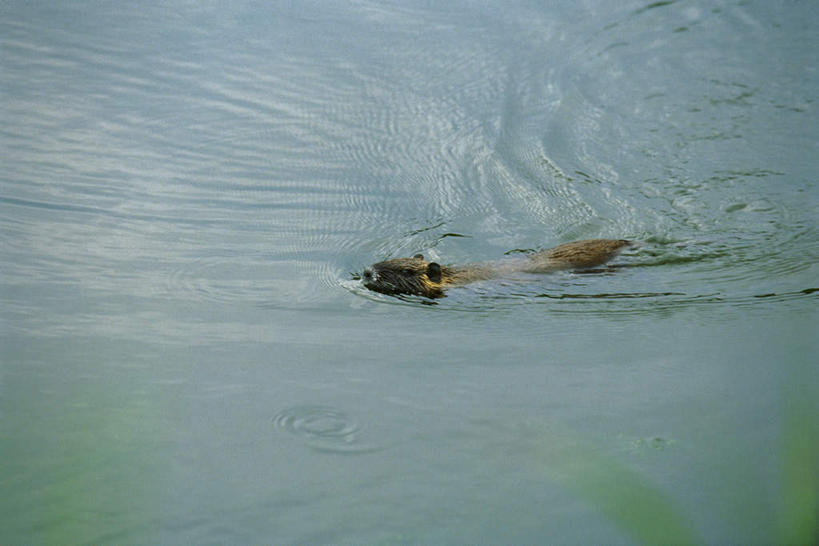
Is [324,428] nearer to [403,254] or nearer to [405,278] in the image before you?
[405,278]

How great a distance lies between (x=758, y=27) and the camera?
24.7ft

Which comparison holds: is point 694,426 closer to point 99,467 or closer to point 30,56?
point 99,467

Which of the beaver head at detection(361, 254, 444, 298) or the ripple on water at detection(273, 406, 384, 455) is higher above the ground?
the beaver head at detection(361, 254, 444, 298)

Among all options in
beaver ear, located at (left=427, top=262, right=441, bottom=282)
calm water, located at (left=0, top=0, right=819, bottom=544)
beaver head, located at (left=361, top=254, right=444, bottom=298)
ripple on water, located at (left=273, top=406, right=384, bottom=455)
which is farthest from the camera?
beaver ear, located at (left=427, top=262, right=441, bottom=282)

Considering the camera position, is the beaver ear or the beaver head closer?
the beaver head

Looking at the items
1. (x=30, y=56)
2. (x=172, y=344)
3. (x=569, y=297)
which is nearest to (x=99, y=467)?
(x=172, y=344)

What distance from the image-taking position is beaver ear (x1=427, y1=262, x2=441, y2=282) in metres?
4.56

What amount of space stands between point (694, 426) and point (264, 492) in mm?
1203

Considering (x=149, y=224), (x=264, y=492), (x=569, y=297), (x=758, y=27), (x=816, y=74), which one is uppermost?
(x=758, y=27)

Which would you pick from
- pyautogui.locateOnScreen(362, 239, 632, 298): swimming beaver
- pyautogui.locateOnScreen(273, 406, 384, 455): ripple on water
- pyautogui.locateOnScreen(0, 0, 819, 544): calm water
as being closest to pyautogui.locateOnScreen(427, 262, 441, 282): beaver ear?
pyautogui.locateOnScreen(362, 239, 632, 298): swimming beaver

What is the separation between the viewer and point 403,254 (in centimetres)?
514

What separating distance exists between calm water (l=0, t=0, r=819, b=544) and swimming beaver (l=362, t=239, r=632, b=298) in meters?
0.13

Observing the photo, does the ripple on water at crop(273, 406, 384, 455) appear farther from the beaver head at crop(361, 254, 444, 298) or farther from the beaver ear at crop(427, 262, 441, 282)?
the beaver ear at crop(427, 262, 441, 282)

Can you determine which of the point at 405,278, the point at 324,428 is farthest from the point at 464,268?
the point at 324,428
